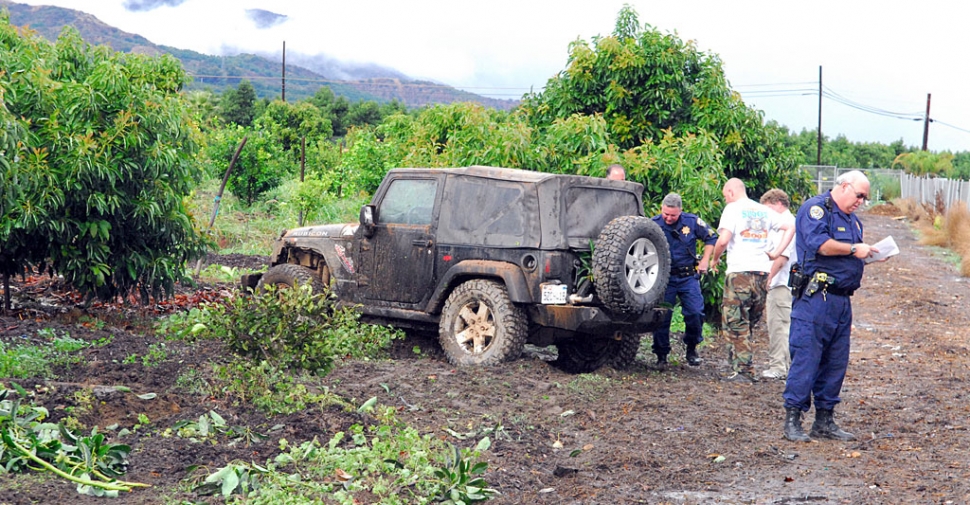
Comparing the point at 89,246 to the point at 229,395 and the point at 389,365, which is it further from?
the point at 229,395

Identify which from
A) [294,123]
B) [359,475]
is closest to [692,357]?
[359,475]

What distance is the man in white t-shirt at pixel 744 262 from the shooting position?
918 cm

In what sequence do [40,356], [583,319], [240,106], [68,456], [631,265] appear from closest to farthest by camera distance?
[68,456], [40,356], [583,319], [631,265], [240,106]

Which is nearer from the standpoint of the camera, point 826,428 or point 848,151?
point 826,428

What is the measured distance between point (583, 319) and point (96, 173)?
4669 millimetres

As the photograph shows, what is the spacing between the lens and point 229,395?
21.8 feet

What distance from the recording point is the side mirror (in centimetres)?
972

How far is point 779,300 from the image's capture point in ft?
30.1

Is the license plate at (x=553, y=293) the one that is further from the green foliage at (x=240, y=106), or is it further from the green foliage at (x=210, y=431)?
the green foliage at (x=240, y=106)

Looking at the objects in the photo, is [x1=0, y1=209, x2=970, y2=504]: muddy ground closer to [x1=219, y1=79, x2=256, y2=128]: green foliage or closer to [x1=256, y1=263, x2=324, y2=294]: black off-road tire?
[x1=256, y1=263, x2=324, y2=294]: black off-road tire

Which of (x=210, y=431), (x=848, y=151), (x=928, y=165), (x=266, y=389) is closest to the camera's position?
(x=210, y=431)

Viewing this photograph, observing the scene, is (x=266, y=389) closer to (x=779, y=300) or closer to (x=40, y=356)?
(x=40, y=356)

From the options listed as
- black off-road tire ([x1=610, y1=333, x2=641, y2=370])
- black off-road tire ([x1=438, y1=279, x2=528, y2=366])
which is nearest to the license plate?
black off-road tire ([x1=438, y1=279, x2=528, y2=366])

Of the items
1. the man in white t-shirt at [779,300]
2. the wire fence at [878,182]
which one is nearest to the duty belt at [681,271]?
the man in white t-shirt at [779,300]
